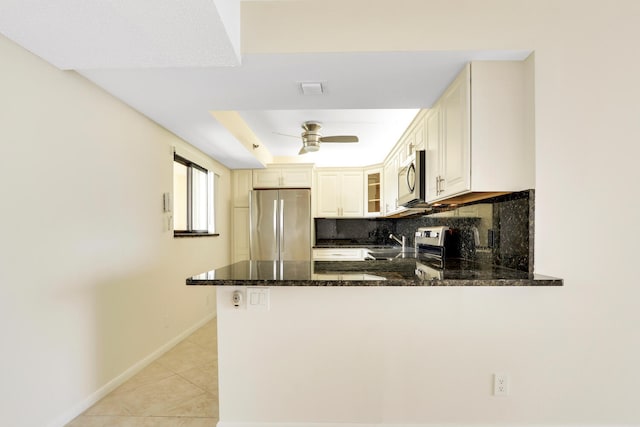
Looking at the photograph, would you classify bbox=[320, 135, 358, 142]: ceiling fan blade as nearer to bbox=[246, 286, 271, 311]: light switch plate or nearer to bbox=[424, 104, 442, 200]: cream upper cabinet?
bbox=[424, 104, 442, 200]: cream upper cabinet

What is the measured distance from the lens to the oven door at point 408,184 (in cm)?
276

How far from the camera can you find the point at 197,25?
1514 millimetres

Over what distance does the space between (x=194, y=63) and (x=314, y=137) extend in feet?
6.61

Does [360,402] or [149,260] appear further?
[149,260]

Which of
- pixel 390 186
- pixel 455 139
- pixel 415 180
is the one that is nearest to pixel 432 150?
pixel 415 180

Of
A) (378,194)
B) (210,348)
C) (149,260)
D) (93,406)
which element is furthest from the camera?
(378,194)

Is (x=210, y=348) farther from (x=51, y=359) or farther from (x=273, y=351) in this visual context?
(x=273, y=351)

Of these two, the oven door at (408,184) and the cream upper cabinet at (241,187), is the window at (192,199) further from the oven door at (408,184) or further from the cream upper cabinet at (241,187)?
the oven door at (408,184)

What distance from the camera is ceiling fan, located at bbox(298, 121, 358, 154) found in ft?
11.9

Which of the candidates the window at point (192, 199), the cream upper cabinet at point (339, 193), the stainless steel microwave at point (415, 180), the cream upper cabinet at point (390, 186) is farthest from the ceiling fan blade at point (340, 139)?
the cream upper cabinet at point (339, 193)

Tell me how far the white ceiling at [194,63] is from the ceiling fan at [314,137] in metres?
1.02

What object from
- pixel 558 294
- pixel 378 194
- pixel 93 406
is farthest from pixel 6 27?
pixel 378 194

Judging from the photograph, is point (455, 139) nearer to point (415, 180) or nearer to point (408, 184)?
point (415, 180)

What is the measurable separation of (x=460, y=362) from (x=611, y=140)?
1390 mm
